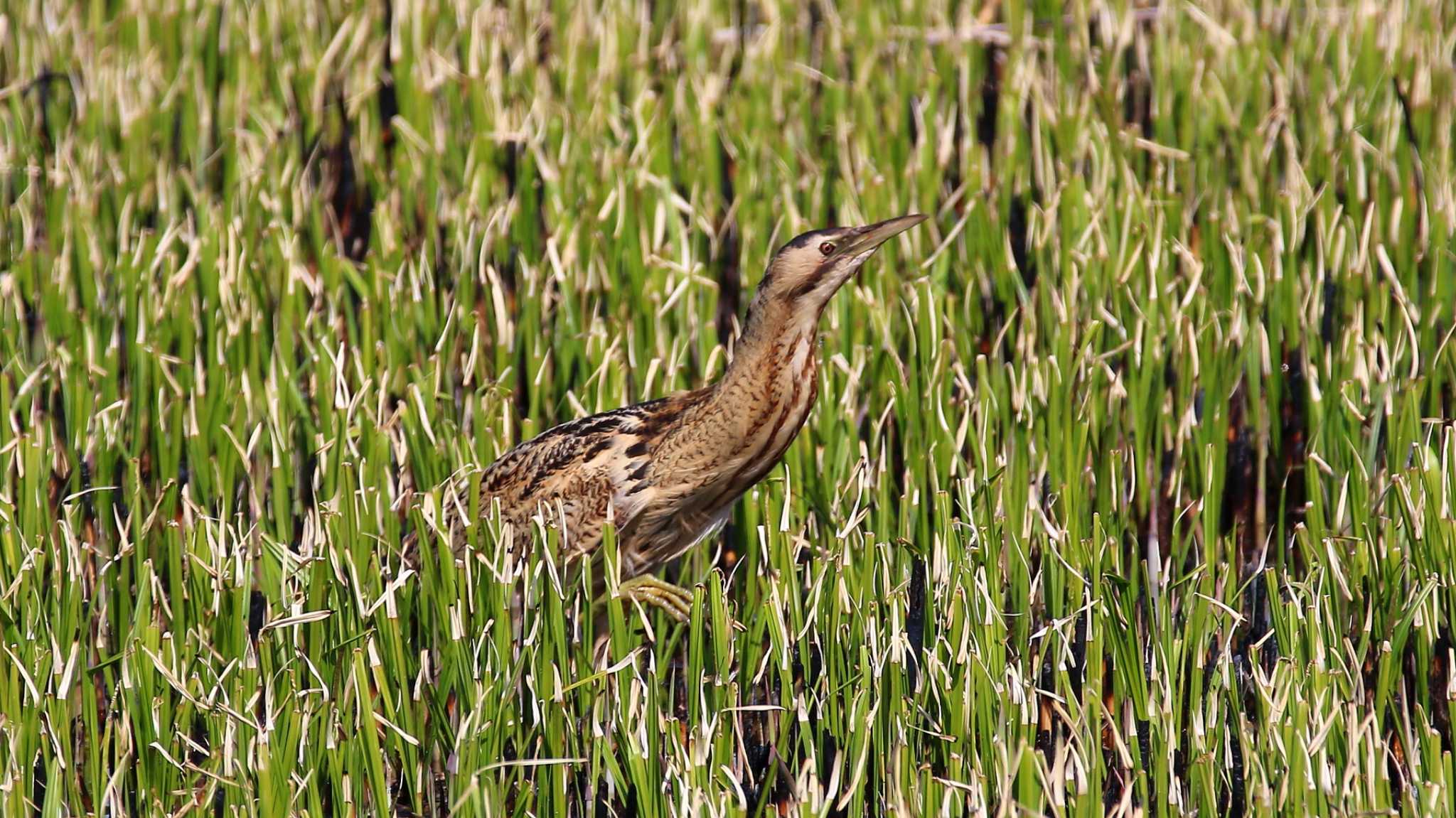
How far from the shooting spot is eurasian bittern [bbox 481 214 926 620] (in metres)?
3.66

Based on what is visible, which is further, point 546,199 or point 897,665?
point 546,199

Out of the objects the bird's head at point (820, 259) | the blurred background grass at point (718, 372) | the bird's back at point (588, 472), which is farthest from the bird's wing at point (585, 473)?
the bird's head at point (820, 259)

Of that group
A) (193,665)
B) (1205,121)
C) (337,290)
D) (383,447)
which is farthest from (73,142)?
(1205,121)

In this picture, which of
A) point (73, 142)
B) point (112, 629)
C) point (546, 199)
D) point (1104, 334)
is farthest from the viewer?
point (73, 142)

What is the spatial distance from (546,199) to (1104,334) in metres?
1.65

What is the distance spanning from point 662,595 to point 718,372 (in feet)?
3.11

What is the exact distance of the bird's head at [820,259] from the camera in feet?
11.8

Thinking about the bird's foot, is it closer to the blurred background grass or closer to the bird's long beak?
the blurred background grass

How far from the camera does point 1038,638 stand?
131 inches

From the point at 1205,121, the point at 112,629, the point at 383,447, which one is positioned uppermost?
the point at 1205,121

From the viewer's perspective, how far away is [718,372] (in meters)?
4.53

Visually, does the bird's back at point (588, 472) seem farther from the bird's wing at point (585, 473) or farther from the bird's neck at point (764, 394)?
the bird's neck at point (764, 394)

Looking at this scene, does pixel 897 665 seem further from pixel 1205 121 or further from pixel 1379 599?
pixel 1205 121

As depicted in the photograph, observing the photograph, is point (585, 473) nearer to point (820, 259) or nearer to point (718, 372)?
point (820, 259)
